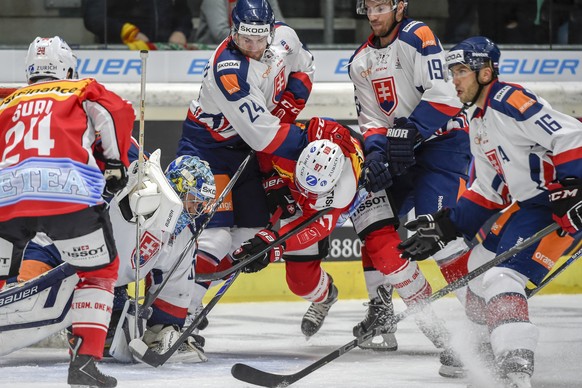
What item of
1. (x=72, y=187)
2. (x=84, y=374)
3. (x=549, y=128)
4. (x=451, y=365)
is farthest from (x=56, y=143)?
(x=451, y=365)

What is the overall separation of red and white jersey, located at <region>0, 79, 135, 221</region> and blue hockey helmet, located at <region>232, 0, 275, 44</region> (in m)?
0.88

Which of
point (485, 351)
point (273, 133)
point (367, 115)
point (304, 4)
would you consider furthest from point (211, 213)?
point (304, 4)

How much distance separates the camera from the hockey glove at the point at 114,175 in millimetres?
3857

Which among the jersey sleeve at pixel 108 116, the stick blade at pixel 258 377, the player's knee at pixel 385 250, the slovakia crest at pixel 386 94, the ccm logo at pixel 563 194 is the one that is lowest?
the stick blade at pixel 258 377

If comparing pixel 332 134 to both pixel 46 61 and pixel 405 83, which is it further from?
pixel 46 61

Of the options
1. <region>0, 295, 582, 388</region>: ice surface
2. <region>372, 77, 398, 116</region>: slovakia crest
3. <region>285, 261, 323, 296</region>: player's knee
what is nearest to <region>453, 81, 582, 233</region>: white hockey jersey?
<region>0, 295, 582, 388</region>: ice surface

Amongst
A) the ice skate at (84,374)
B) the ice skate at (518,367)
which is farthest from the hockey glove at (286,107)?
the ice skate at (518,367)

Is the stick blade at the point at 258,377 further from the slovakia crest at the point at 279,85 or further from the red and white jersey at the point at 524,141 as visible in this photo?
the slovakia crest at the point at 279,85

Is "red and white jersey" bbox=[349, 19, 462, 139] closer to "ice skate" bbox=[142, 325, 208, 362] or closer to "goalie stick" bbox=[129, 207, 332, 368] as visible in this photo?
"goalie stick" bbox=[129, 207, 332, 368]

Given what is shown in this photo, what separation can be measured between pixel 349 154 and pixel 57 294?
46.9 inches

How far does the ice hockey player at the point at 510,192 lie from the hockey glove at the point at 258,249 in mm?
519

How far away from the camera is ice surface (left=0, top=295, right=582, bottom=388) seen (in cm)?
416

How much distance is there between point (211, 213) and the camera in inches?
183

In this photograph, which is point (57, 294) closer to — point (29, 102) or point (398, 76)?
point (29, 102)
